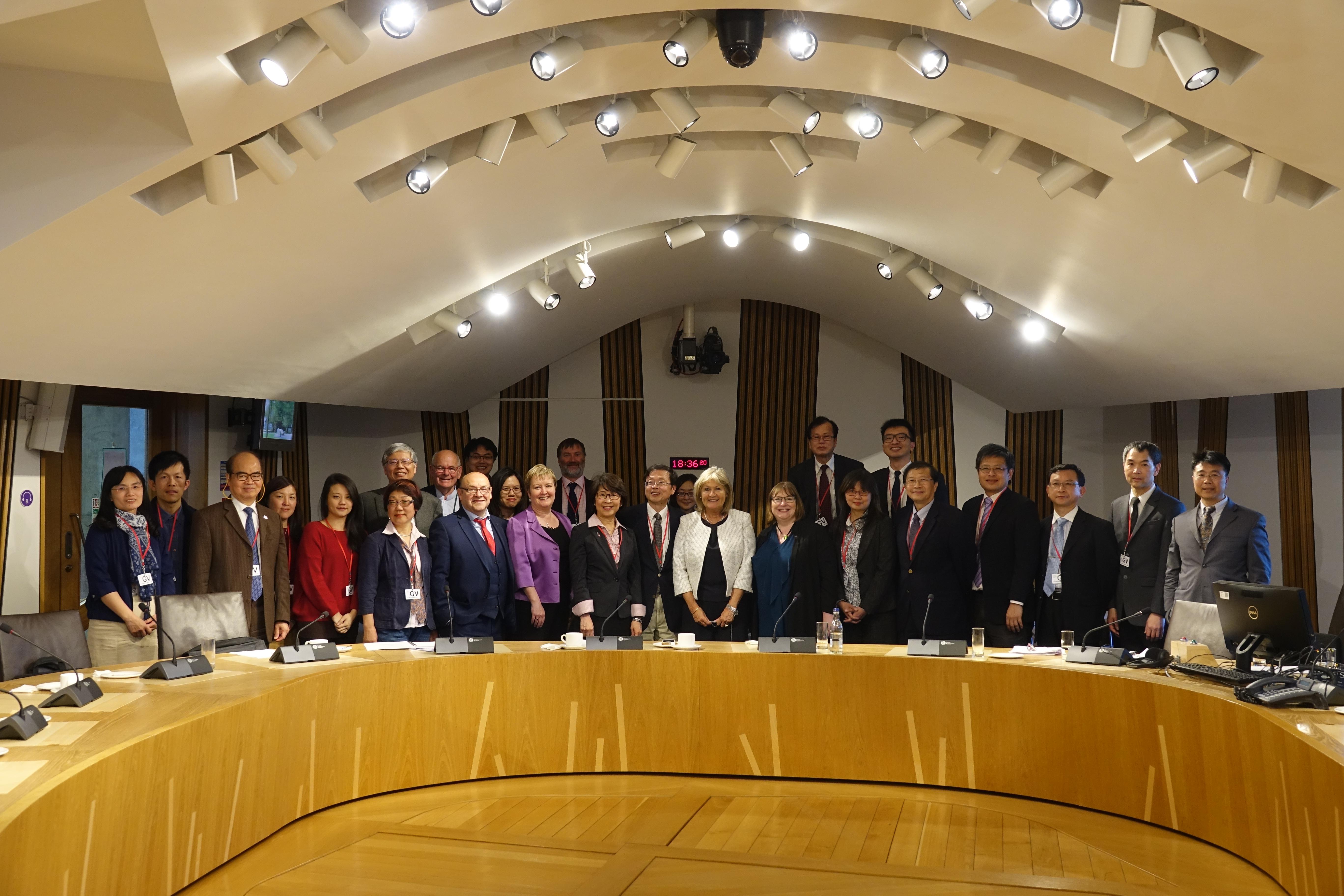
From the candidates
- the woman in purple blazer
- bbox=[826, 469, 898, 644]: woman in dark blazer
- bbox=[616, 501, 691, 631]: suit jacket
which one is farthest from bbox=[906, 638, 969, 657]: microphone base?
the woman in purple blazer

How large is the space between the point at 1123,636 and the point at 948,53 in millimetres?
3203

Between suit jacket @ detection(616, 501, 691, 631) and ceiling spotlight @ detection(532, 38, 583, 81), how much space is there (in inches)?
107

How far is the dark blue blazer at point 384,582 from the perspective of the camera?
512 cm

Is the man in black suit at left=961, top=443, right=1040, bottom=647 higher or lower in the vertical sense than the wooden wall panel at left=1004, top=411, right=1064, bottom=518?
lower

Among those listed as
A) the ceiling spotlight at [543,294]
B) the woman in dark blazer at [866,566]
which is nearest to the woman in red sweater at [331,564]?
the ceiling spotlight at [543,294]

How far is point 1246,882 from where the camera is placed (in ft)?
11.1

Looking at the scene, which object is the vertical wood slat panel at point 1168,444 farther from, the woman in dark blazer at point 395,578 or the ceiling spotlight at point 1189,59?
the woman in dark blazer at point 395,578

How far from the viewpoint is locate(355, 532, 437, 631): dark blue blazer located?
5.12 metres

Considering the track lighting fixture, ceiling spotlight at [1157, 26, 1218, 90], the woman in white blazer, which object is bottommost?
the woman in white blazer

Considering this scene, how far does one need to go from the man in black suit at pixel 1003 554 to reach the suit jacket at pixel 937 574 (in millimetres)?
157

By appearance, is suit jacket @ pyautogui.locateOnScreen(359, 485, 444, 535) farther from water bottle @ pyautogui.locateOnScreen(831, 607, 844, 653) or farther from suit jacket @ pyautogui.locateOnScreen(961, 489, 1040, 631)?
suit jacket @ pyautogui.locateOnScreen(961, 489, 1040, 631)

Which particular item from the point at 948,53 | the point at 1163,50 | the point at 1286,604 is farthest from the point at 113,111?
the point at 1286,604

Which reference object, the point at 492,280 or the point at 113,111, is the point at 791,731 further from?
the point at 113,111

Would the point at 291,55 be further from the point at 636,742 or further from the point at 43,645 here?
the point at 636,742
